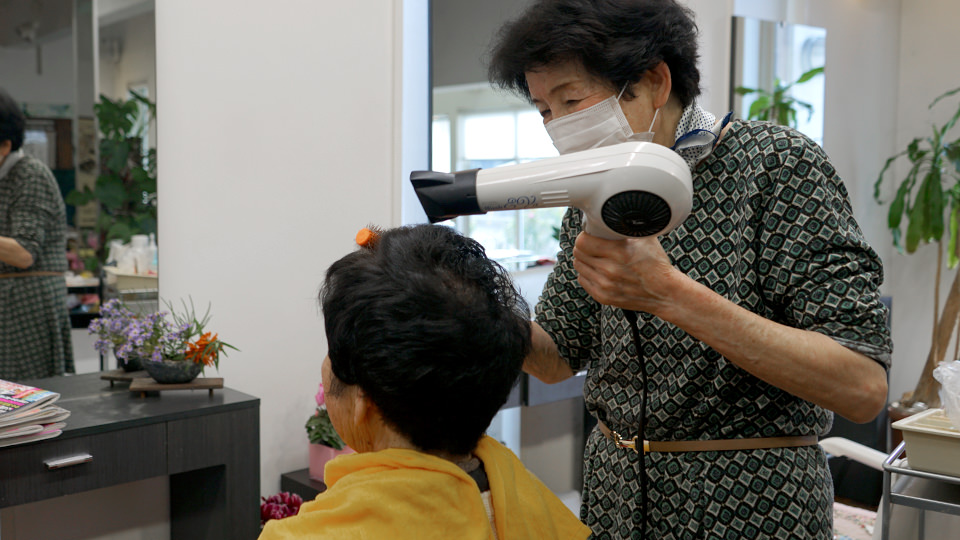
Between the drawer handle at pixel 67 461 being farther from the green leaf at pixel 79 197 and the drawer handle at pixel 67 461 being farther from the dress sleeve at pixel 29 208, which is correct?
the green leaf at pixel 79 197

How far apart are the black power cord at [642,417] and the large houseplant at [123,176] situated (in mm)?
1733

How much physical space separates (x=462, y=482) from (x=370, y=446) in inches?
5.0

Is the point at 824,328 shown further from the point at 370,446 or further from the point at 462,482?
the point at 370,446

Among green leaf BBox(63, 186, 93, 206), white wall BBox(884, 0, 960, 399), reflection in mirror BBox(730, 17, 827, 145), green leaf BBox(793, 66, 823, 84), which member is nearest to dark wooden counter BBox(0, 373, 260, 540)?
green leaf BBox(63, 186, 93, 206)

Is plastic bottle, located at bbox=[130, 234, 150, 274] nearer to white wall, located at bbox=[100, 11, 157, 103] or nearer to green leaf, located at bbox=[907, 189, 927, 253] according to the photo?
white wall, located at bbox=[100, 11, 157, 103]

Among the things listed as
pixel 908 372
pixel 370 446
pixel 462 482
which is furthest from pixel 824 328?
pixel 908 372

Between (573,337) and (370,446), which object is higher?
(573,337)

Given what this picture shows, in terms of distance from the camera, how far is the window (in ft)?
10.6

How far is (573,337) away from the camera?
1.37m

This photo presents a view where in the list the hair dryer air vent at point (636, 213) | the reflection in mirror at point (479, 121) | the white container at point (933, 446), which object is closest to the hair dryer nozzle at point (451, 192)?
the hair dryer air vent at point (636, 213)

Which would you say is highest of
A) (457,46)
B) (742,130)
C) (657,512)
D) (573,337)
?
Answer: (457,46)

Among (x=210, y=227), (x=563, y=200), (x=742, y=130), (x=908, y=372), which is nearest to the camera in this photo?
(x=563, y=200)

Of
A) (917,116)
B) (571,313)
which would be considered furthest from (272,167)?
(917,116)

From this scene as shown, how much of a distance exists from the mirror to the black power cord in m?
1.74
